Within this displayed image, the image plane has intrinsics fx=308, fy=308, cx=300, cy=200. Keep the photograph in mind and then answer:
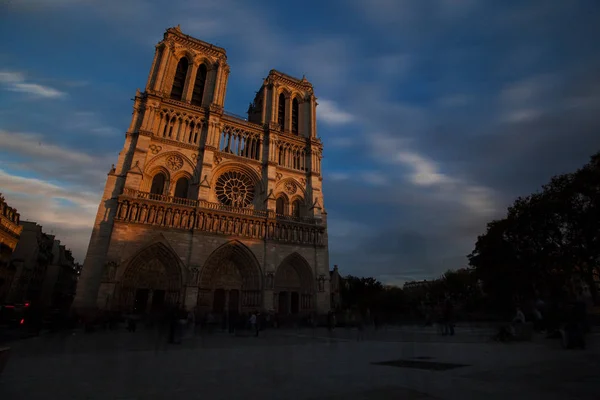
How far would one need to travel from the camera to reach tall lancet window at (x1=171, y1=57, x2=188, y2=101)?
3150 centimetres

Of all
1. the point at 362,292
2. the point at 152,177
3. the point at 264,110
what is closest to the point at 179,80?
the point at 264,110

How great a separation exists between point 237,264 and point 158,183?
10.0m

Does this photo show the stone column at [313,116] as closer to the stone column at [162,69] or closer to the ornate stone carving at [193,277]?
the stone column at [162,69]

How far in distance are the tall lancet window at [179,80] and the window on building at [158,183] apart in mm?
8864

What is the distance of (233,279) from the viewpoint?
26500 millimetres

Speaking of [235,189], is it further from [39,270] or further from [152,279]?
[39,270]

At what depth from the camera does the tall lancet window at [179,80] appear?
31.5 metres

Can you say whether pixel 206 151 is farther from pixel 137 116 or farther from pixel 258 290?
pixel 258 290

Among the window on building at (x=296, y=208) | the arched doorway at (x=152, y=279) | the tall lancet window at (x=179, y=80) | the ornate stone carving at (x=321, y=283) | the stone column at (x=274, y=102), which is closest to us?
the arched doorway at (x=152, y=279)

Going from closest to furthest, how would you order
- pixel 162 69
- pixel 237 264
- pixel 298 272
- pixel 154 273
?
pixel 154 273 → pixel 237 264 → pixel 298 272 → pixel 162 69

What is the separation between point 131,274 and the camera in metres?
22.3

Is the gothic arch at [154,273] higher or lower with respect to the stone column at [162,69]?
lower

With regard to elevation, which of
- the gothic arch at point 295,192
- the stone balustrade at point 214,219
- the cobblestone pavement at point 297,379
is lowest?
the cobblestone pavement at point 297,379

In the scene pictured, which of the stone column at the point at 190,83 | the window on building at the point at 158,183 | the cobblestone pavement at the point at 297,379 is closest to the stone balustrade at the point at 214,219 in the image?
the window on building at the point at 158,183
